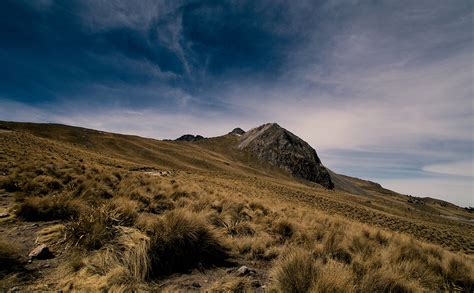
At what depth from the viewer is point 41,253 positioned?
3941mm

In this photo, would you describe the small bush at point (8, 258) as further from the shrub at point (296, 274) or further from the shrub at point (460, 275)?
the shrub at point (460, 275)

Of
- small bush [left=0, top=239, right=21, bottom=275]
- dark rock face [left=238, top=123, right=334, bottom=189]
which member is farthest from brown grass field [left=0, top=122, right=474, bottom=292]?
dark rock face [left=238, top=123, right=334, bottom=189]

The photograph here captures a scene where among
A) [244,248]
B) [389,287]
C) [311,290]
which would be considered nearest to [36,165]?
[244,248]

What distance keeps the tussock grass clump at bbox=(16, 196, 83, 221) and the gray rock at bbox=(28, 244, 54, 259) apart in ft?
5.15

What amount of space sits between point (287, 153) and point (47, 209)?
275 ft

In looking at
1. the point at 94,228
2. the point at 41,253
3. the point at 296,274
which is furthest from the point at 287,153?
the point at 41,253

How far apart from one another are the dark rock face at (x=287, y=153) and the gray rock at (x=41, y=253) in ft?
265

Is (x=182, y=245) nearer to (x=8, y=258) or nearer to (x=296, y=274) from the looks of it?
(x=296, y=274)

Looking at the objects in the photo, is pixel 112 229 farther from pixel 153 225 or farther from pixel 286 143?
pixel 286 143

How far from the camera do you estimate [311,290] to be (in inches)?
126

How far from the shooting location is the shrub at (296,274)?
136 inches

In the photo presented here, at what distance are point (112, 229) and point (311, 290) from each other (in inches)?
159

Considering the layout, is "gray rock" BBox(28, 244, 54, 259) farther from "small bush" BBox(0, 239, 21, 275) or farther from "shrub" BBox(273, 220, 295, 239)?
"shrub" BBox(273, 220, 295, 239)

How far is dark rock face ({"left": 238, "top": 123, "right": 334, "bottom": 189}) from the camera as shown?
84.2m
